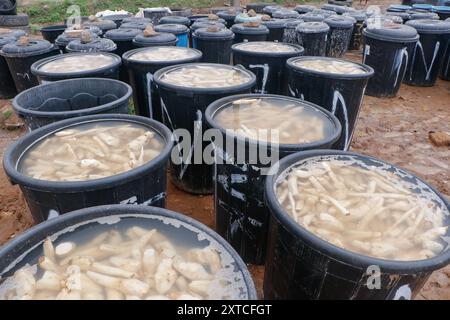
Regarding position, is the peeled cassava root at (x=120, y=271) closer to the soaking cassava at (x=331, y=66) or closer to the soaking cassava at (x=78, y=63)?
the soaking cassava at (x=78, y=63)

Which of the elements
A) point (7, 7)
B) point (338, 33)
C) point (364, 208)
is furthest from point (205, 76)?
point (7, 7)

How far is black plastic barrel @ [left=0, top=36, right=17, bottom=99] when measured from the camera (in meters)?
7.07

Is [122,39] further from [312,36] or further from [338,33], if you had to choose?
[338,33]

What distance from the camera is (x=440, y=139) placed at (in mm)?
6164

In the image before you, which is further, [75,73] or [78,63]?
[78,63]

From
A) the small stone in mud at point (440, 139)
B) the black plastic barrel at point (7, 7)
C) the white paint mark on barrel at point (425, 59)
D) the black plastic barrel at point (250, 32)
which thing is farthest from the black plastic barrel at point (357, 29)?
the black plastic barrel at point (7, 7)

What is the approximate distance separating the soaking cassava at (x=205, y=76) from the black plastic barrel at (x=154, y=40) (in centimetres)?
150

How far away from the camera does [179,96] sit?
373 centimetres

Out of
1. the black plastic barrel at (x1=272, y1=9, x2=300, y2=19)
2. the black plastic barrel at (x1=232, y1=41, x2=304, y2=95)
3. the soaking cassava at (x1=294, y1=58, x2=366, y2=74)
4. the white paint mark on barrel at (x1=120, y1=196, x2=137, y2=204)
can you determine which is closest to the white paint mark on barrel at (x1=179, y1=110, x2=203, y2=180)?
the white paint mark on barrel at (x1=120, y1=196, x2=137, y2=204)

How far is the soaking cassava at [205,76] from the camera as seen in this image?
411cm

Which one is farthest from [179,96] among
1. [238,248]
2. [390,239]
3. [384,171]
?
[390,239]

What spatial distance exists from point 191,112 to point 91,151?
1301 millimetres

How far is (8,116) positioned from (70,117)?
14.4 ft

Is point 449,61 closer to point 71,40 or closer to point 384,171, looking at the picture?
point 384,171
